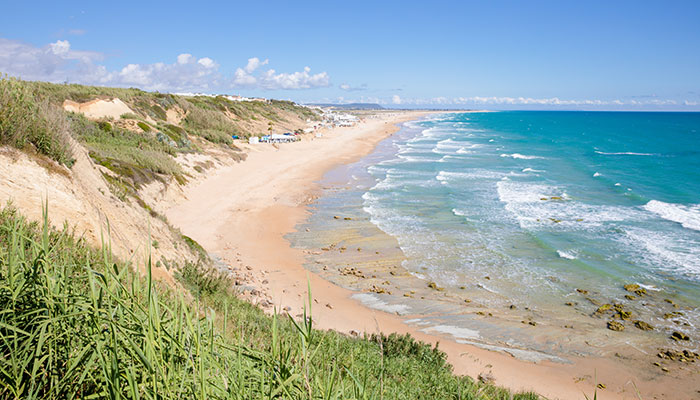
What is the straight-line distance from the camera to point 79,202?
26.4ft

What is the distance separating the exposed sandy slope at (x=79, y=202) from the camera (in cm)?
695

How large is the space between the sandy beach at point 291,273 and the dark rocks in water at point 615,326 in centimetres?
184

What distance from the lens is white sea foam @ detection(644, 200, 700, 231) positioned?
23.2 m

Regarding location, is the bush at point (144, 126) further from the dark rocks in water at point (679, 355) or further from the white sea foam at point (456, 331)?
the dark rocks in water at point (679, 355)

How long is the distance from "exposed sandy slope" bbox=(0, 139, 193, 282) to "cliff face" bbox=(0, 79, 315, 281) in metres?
0.02

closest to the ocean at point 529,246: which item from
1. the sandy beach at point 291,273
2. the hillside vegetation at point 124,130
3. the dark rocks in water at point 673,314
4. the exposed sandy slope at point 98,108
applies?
the dark rocks in water at point 673,314

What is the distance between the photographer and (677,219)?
78.7 ft

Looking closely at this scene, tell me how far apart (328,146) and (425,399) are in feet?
172

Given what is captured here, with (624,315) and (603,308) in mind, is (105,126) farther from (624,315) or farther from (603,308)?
(624,315)

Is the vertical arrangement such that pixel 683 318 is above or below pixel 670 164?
below

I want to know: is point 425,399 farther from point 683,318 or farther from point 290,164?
point 290,164

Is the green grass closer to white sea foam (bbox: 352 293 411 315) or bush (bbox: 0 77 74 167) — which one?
bush (bbox: 0 77 74 167)

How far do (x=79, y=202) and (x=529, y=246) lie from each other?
1795cm

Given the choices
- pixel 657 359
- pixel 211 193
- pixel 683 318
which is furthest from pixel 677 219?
pixel 211 193
